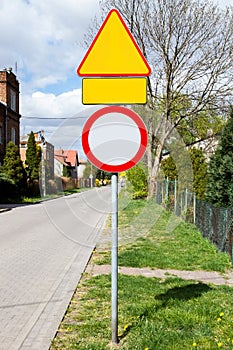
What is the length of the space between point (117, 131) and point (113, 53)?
1.25 meters

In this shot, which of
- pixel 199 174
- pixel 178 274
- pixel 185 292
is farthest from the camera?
pixel 199 174

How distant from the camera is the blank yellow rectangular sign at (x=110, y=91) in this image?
146 inches

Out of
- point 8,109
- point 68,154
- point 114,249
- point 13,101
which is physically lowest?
point 114,249

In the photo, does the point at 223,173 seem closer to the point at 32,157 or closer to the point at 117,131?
the point at 117,131

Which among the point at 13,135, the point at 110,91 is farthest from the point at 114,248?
the point at 13,135

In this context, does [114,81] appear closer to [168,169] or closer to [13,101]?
[168,169]

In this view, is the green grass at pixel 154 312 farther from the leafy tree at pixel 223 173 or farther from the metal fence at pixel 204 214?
the leafy tree at pixel 223 173

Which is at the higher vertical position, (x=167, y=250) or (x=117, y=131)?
(x=117, y=131)

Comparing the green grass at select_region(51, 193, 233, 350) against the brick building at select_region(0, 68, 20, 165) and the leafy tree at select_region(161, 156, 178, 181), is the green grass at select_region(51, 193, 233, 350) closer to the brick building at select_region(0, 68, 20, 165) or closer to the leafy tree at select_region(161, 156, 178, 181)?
the leafy tree at select_region(161, 156, 178, 181)

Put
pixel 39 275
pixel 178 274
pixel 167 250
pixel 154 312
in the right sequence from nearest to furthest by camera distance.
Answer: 1. pixel 154 312
2. pixel 178 274
3. pixel 39 275
4. pixel 167 250

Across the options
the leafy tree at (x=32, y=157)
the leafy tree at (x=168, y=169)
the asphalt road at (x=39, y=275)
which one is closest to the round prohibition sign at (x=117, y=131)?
the asphalt road at (x=39, y=275)

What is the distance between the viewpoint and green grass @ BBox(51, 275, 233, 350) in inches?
161

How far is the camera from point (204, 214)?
36.7 feet

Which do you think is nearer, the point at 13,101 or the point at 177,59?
the point at 177,59
